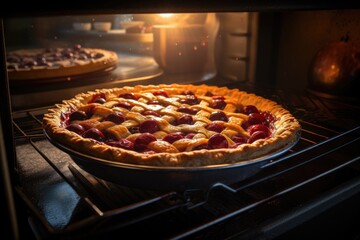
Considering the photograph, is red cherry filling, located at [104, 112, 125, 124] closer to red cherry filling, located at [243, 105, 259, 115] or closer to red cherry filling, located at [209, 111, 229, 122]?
red cherry filling, located at [209, 111, 229, 122]

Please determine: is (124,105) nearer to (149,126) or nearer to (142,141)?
(149,126)

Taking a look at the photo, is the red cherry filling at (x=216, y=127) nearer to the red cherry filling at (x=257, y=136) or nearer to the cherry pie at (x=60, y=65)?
the red cherry filling at (x=257, y=136)

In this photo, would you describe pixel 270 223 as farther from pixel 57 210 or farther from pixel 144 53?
pixel 144 53

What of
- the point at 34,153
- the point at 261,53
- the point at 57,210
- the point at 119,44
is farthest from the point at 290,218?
the point at 119,44

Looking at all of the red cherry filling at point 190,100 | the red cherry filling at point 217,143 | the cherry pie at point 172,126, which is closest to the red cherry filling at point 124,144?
the cherry pie at point 172,126

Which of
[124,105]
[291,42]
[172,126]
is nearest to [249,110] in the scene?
[172,126]

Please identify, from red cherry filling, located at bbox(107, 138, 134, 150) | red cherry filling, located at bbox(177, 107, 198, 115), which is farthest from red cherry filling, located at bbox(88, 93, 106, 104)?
red cherry filling, located at bbox(107, 138, 134, 150)
